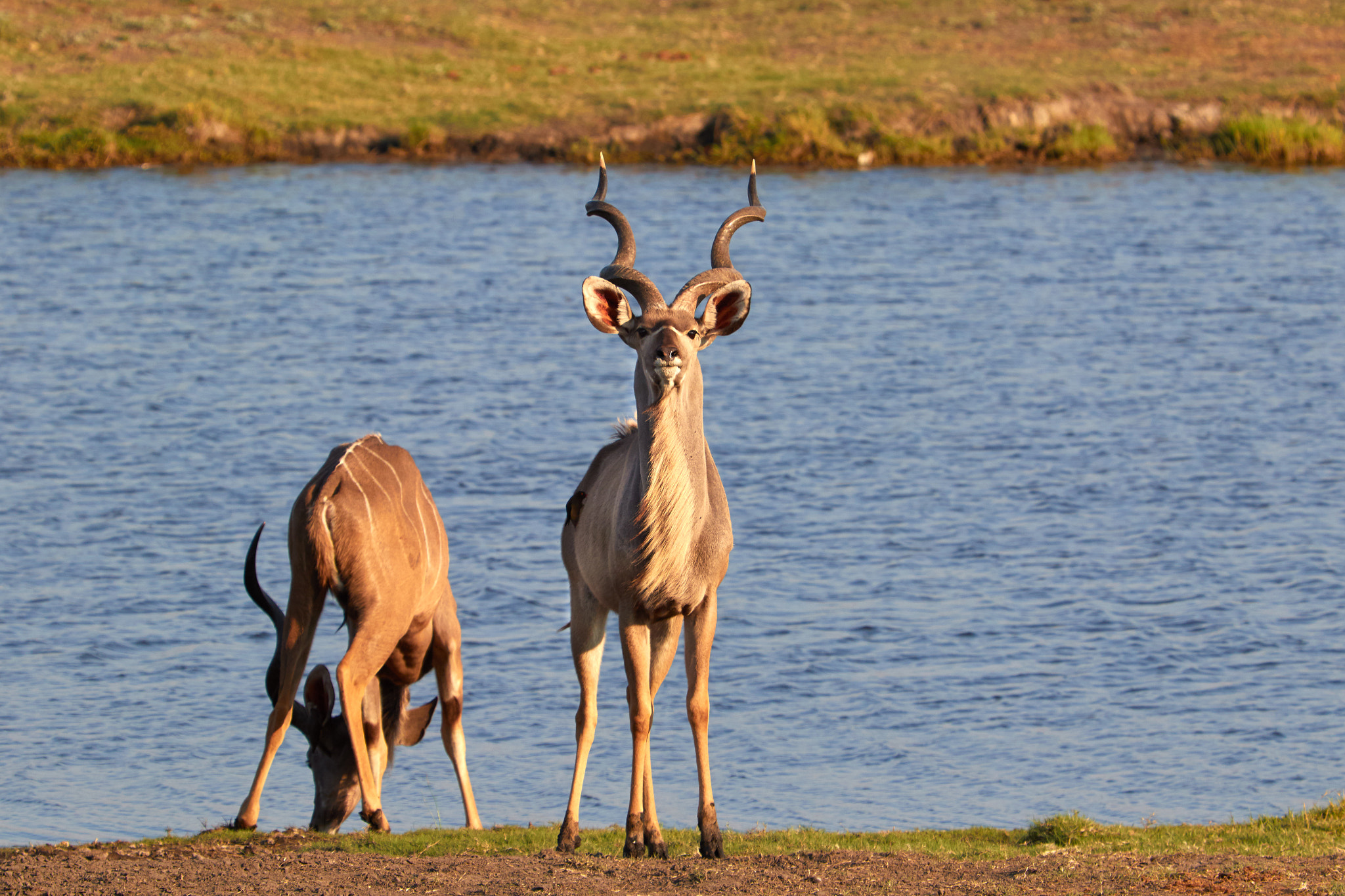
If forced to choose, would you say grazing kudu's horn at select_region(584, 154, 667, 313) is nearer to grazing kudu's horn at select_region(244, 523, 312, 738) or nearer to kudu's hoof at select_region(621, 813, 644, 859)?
kudu's hoof at select_region(621, 813, 644, 859)

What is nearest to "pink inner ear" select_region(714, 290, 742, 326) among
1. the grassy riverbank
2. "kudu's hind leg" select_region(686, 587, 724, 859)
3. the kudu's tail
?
"kudu's hind leg" select_region(686, 587, 724, 859)

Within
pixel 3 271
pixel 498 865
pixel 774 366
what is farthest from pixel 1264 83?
pixel 498 865

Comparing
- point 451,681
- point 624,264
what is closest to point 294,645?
point 451,681

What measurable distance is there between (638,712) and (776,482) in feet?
30.5

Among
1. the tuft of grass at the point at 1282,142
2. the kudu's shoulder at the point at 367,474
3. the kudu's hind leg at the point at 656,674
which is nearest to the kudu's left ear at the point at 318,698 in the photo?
the kudu's shoulder at the point at 367,474

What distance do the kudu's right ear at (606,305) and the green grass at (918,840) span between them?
223 cm

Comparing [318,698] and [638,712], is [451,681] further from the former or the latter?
[638,712]

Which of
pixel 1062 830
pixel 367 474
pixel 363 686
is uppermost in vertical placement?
pixel 367 474

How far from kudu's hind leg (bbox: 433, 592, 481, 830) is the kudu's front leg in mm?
1832

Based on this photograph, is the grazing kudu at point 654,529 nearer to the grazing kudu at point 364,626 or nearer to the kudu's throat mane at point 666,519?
the kudu's throat mane at point 666,519

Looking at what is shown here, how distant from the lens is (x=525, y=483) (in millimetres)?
15953

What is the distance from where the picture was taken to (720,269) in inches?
278

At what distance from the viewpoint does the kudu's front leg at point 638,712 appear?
687 cm

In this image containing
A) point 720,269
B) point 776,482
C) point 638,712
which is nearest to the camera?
point 638,712
